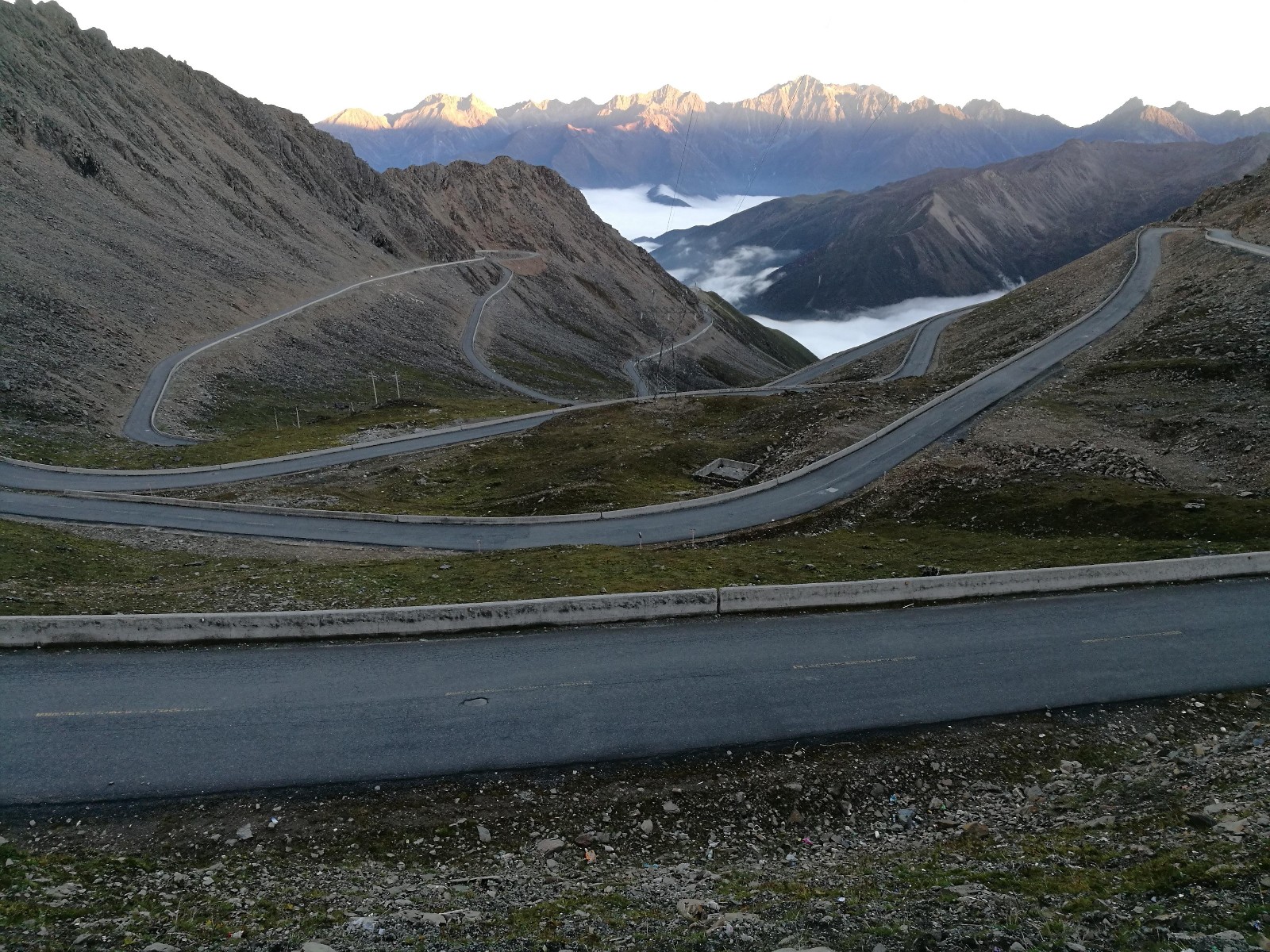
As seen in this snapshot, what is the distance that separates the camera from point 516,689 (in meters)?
16.1

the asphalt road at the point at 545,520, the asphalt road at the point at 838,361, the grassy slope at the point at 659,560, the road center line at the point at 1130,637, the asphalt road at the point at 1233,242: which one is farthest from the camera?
the asphalt road at the point at 838,361

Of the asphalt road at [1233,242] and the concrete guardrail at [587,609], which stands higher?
the asphalt road at [1233,242]

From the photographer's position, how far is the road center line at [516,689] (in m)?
15.9

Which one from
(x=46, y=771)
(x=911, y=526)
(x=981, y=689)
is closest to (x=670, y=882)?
(x=981, y=689)

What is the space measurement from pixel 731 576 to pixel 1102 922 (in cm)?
1512

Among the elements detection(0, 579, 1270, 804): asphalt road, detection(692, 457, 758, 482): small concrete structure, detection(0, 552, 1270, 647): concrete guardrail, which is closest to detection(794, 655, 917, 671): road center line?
detection(0, 579, 1270, 804): asphalt road

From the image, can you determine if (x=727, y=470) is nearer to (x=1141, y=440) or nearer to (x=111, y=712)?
(x=1141, y=440)

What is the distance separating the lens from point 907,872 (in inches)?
428

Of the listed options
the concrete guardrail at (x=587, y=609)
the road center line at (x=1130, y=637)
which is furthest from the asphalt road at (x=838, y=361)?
the road center line at (x=1130, y=637)

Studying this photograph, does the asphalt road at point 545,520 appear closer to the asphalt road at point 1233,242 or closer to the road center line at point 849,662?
the road center line at point 849,662

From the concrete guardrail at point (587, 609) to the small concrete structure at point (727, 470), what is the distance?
2398 cm

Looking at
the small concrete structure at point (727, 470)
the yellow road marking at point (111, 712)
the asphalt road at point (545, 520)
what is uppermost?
the small concrete structure at point (727, 470)

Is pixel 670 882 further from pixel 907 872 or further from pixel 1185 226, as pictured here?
pixel 1185 226

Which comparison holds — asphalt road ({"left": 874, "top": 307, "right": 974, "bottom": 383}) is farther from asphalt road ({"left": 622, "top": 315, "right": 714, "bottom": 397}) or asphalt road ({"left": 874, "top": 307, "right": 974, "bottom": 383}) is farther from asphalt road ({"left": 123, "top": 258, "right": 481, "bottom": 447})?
asphalt road ({"left": 123, "top": 258, "right": 481, "bottom": 447})
